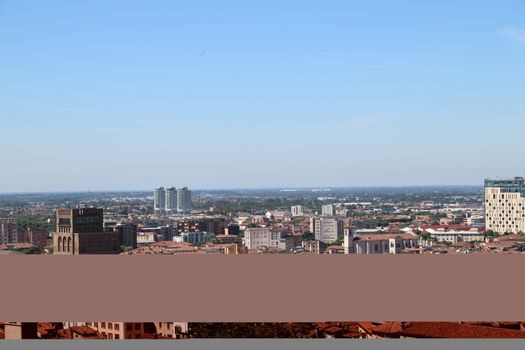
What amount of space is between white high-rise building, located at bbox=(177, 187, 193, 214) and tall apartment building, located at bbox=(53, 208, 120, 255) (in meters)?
1.89

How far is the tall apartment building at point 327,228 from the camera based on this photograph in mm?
5935

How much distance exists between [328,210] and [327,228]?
1054 millimetres

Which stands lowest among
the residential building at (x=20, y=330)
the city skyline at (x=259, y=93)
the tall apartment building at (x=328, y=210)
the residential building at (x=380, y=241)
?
the residential building at (x=20, y=330)

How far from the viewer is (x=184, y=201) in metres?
Result: 7.30

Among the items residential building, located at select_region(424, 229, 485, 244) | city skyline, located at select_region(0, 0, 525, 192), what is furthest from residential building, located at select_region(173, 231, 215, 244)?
residential building, located at select_region(424, 229, 485, 244)

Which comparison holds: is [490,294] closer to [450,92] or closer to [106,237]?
[106,237]

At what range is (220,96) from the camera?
8797 millimetres

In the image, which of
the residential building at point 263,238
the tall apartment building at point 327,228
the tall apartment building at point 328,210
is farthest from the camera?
the tall apartment building at point 328,210

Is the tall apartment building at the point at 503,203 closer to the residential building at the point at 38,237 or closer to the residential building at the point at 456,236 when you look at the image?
the residential building at the point at 456,236

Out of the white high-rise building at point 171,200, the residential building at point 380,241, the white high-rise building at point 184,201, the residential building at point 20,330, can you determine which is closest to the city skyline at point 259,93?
the white high-rise building at point 184,201

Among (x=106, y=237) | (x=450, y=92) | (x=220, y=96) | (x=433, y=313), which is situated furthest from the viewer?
(x=450, y=92)

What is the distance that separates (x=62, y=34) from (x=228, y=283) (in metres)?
5.55

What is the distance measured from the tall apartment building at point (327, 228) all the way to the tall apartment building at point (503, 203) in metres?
1.30

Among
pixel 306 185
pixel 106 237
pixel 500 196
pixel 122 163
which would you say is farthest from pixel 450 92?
pixel 106 237
